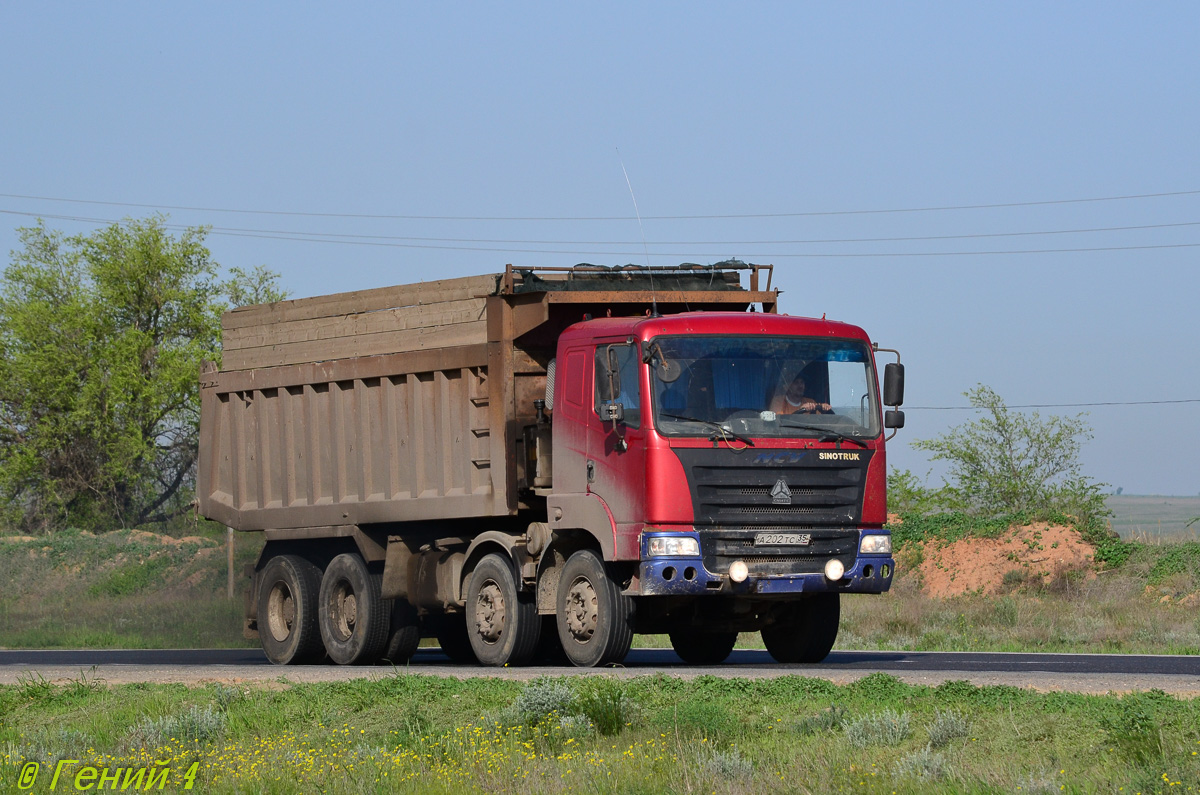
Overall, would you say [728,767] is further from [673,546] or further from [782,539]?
[782,539]

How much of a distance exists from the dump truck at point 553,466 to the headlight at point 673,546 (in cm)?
2

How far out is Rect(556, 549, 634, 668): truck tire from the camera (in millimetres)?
13414

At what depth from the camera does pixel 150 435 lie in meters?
52.2

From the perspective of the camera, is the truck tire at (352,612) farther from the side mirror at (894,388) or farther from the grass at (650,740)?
the side mirror at (894,388)

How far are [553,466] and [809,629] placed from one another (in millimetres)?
2935

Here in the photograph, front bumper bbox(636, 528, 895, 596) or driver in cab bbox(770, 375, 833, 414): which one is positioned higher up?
driver in cab bbox(770, 375, 833, 414)

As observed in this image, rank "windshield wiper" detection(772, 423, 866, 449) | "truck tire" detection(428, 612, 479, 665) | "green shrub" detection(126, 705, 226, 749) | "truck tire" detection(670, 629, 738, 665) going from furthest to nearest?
"truck tire" detection(428, 612, 479, 665), "truck tire" detection(670, 629, 738, 665), "windshield wiper" detection(772, 423, 866, 449), "green shrub" detection(126, 705, 226, 749)

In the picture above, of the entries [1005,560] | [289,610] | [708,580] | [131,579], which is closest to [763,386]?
[708,580]

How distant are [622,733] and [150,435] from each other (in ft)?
150

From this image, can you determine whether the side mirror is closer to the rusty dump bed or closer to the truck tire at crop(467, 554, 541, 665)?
the rusty dump bed

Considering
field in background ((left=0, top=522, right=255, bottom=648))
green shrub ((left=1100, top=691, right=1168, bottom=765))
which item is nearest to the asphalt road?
green shrub ((left=1100, top=691, right=1168, bottom=765))

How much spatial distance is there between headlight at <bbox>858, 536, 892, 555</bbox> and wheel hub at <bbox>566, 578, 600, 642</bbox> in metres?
2.42

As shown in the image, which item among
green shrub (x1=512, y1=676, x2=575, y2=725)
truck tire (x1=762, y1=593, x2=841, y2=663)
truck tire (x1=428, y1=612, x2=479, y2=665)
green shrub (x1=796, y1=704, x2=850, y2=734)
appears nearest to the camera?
green shrub (x1=796, y1=704, x2=850, y2=734)

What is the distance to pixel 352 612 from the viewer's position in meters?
17.6
